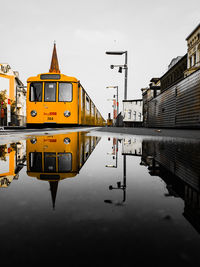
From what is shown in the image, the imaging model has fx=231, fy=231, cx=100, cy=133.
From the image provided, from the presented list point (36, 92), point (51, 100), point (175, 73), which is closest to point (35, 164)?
point (51, 100)

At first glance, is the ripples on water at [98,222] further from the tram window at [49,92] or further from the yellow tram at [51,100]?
the tram window at [49,92]

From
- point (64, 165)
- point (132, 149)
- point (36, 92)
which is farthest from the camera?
point (36, 92)

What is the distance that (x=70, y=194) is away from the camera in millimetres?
790

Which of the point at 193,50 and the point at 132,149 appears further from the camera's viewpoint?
the point at 193,50

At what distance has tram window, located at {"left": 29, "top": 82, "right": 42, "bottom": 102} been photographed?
1156cm

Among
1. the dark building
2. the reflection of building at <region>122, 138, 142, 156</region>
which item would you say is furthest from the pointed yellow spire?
the reflection of building at <region>122, 138, 142, 156</region>

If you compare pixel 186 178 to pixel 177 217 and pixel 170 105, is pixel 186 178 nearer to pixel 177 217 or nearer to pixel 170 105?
pixel 177 217

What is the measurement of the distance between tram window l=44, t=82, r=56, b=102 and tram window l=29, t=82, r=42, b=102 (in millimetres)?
273

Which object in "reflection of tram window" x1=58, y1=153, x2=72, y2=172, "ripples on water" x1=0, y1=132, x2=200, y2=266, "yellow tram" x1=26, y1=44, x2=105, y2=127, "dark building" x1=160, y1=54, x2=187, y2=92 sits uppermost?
"dark building" x1=160, y1=54, x2=187, y2=92

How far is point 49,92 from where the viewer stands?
37.8 ft

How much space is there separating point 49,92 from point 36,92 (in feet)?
2.22

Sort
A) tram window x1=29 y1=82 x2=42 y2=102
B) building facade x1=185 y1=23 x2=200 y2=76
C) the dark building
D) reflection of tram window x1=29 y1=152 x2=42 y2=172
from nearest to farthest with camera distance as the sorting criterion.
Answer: reflection of tram window x1=29 y1=152 x2=42 y2=172 < tram window x1=29 y1=82 x2=42 y2=102 < building facade x1=185 y1=23 x2=200 y2=76 < the dark building

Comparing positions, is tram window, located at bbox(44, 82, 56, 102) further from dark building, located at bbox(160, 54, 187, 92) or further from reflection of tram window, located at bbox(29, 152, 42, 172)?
dark building, located at bbox(160, 54, 187, 92)

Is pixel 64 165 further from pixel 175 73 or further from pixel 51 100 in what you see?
pixel 175 73
